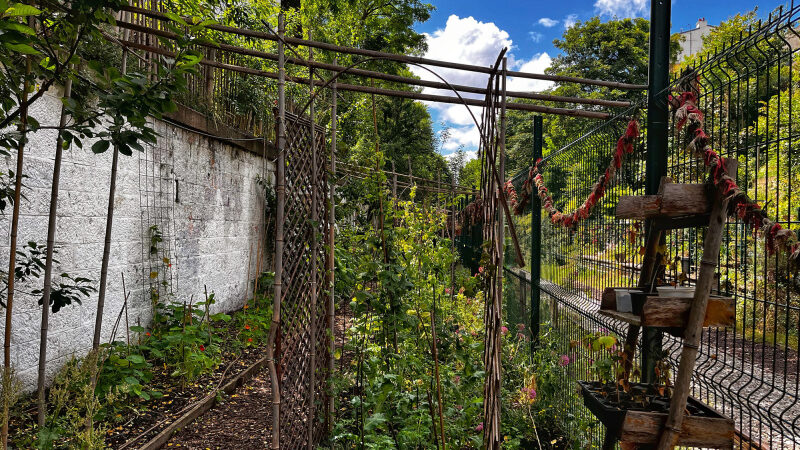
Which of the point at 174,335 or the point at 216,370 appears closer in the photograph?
the point at 174,335

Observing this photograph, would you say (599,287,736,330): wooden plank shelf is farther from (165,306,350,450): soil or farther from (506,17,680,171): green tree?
(506,17,680,171): green tree

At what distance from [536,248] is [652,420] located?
9.64 feet

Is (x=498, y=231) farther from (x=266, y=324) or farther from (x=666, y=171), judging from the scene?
(x=266, y=324)

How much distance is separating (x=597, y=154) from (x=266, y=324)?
4.12m

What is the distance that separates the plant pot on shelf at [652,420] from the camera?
62.2 inches

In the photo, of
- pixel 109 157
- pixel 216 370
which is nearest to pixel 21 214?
pixel 109 157

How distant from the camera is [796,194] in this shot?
191 cm


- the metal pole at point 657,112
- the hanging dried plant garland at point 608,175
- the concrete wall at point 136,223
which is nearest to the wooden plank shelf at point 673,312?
the metal pole at point 657,112

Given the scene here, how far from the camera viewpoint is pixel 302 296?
8.86 ft

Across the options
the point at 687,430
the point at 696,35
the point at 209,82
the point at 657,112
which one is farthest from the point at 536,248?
the point at 696,35

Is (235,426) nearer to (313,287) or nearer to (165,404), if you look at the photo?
(165,404)

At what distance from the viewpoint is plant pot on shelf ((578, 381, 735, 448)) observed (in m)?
1.58

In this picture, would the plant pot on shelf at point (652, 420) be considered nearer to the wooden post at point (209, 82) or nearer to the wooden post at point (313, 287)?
the wooden post at point (313, 287)

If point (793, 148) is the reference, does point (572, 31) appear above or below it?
above
